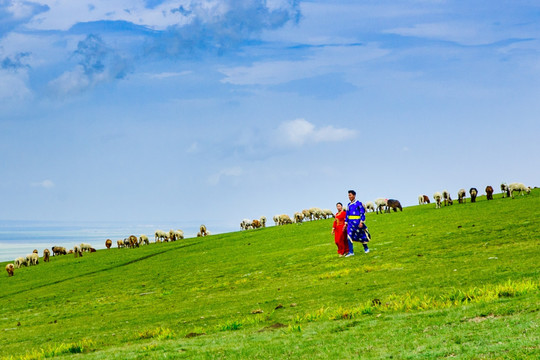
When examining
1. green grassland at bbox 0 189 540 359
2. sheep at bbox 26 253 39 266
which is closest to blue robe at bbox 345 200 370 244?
green grassland at bbox 0 189 540 359

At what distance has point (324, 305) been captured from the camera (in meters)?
16.1

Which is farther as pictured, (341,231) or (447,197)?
(447,197)

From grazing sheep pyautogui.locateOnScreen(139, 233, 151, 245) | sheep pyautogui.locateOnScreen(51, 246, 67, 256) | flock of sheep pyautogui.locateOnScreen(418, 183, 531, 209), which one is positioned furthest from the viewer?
sheep pyautogui.locateOnScreen(51, 246, 67, 256)

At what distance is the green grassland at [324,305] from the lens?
33.3ft

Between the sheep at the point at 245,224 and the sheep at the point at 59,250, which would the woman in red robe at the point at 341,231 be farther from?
the sheep at the point at 59,250

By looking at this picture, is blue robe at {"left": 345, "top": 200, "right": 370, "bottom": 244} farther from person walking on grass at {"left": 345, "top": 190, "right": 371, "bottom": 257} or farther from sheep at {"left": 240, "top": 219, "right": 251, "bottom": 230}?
sheep at {"left": 240, "top": 219, "right": 251, "bottom": 230}

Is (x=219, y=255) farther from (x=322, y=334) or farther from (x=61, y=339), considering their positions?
(x=322, y=334)

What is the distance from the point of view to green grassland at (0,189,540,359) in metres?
10.2

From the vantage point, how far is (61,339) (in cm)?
1766

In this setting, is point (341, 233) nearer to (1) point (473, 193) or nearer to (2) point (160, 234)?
(1) point (473, 193)

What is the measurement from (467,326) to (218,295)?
14.5 meters

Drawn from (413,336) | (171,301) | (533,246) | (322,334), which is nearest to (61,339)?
(171,301)

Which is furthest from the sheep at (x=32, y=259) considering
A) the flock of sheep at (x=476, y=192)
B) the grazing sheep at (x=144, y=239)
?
the flock of sheep at (x=476, y=192)

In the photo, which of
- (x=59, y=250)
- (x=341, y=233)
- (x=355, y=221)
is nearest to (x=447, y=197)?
(x=341, y=233)
